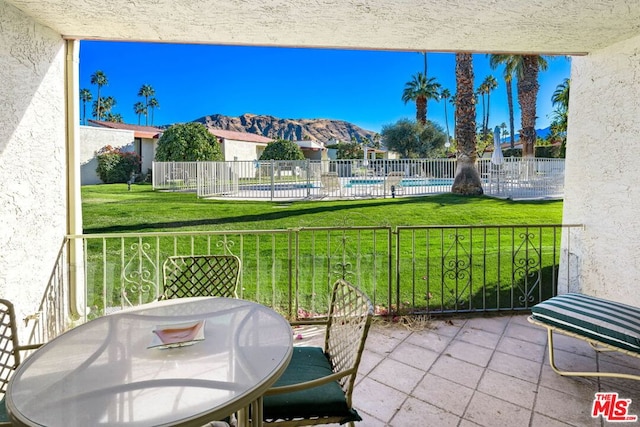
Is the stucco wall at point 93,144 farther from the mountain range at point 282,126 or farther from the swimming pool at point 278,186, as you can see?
the mountain range at point 282,126

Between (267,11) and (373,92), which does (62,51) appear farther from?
(373,92)

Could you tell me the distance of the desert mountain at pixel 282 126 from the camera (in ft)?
265

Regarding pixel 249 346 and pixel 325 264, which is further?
pixel 325 264

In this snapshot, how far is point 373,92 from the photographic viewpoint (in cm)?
5359

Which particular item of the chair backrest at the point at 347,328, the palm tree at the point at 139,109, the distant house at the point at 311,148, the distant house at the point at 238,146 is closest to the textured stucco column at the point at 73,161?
the chair backrest at the point at 347,328

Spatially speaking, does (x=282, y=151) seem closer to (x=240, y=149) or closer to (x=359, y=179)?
(x=240, y=149)

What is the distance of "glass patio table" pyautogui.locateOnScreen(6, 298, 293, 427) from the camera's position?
1.02 m

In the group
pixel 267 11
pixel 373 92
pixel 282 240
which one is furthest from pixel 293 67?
pixel 267 11

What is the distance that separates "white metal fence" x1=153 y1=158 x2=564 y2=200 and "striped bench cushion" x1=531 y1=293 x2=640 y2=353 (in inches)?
314

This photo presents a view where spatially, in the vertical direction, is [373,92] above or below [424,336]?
above

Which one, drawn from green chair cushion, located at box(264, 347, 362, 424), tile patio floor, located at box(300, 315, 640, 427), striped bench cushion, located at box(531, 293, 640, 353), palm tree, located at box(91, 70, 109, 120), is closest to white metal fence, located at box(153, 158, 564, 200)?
tile patio floor, located at box(300, 315, 640, 427)

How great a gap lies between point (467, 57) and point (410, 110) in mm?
15534

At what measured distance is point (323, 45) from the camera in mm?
3186

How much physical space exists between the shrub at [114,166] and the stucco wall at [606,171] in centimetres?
1653
